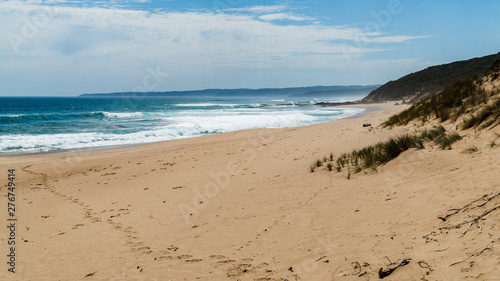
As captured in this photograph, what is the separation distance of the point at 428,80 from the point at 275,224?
67.0m

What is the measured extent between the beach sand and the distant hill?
49.3m

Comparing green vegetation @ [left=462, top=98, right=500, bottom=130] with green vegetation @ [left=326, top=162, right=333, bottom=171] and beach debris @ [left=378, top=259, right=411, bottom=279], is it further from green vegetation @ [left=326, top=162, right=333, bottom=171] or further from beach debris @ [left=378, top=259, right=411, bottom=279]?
beach debris @ [left=378, top=259, right=411, bottom=279]

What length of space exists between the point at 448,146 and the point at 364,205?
2.84 m

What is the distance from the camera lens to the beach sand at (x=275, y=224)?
13.0 ft

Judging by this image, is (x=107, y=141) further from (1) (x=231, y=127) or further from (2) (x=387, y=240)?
(2) (x=387, y=240)

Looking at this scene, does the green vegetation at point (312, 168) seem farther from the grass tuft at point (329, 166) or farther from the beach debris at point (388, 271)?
the beach debris at point (388, 271)

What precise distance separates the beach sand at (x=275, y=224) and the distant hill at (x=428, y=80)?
49.3 m

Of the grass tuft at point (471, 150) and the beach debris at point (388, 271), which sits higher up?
the grass tuft at point (471, 150)

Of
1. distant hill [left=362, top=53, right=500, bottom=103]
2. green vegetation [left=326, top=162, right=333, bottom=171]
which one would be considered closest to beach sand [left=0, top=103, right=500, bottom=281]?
green vegetation [left=326, top=162, right=333, bottom=171]

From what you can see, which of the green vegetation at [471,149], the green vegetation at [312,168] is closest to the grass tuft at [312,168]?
the green vegetation at [312,168]

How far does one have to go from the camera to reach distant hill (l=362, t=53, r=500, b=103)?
5388 centimetres

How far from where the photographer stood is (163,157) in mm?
14438

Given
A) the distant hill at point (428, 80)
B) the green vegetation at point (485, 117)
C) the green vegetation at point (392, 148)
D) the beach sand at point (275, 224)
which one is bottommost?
the beach sand at point (275, 224)

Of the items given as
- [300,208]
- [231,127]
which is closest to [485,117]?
[300,208]
